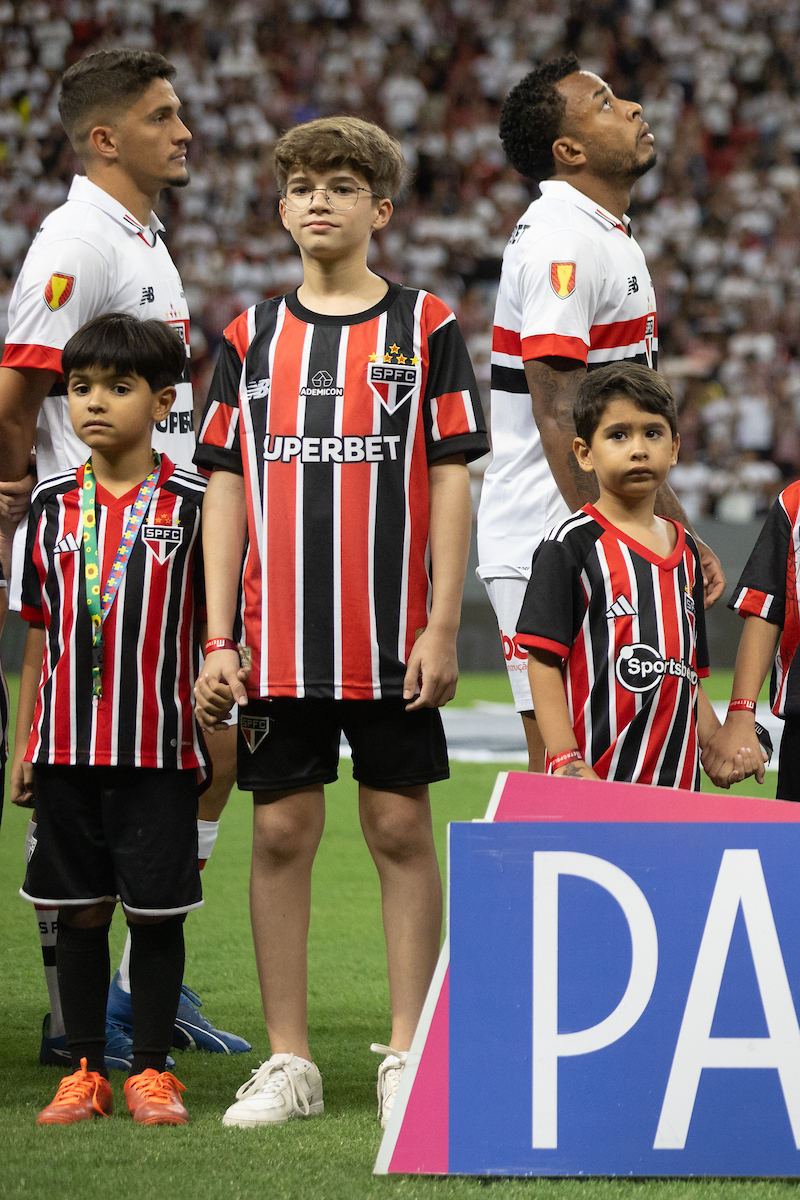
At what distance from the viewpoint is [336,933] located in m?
3.90

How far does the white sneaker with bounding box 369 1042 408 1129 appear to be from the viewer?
94.7 inches

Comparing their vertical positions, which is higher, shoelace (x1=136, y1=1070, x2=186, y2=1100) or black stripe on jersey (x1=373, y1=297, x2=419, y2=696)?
black stripe on jersey (x1=373, y1=297, x2=419, y2=696)

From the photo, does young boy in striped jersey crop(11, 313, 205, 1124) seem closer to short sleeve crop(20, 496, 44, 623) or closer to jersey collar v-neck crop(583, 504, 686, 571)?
short sleeve crop(20, 496, 44, 623)

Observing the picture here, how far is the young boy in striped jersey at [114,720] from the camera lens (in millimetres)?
2477

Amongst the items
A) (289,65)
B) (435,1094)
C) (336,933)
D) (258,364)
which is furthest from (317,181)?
(289,65)

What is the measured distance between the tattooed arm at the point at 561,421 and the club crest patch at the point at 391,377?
0.48 meters

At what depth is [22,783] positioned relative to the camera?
2.64m

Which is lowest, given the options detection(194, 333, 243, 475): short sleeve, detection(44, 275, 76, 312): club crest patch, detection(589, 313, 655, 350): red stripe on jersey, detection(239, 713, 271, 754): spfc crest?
detection(239, 713, 271, 754): spfc crest

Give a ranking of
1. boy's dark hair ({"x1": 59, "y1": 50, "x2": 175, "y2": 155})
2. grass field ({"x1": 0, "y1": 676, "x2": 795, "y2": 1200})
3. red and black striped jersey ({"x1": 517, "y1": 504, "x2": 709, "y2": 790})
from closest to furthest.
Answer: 1. grass field ({"x1": 0, "y1": 676, "x2": 795, "y2": 1200})
2. red and black striped jersey ({"x1": 517, "y1": 504, "x2": 709, "y2": 790})
3. boy's dark hair ({"x1": 59, "y1": 50, "x2": 175, "y2": 155})

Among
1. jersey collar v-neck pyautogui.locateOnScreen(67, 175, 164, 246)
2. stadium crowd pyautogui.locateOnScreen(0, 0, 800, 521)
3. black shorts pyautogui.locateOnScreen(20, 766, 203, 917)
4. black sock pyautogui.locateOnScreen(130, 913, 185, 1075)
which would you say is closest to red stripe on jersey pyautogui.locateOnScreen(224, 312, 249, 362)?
jersey collar v-neck pyautogui.locateOnScreen(67, 175, 164, 246)

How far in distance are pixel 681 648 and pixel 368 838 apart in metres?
0.64

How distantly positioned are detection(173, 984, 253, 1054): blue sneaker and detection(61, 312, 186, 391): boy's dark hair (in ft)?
4.23

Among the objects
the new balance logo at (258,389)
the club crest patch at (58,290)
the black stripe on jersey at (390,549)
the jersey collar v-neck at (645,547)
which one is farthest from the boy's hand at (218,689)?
the club crest patch at (58,290)

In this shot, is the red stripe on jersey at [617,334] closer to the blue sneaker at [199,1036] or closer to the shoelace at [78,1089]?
the blue sneaker at [199,1036]
